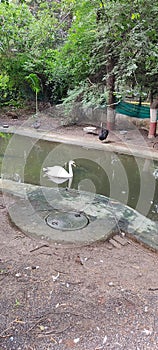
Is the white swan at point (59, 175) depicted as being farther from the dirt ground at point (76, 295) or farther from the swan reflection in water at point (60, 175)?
the dirt ground at point (76, 295)

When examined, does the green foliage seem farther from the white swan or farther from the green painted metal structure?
the white swan

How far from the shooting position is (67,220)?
11.3 ft

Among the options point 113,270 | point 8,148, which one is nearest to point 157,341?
point 113,270

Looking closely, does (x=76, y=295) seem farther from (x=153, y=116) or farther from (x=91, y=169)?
(x=153, y=116)

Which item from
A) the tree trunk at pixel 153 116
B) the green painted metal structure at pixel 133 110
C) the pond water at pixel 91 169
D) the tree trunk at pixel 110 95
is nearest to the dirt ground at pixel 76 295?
the pond water at pixel 91 169

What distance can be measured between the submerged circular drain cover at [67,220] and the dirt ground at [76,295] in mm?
325

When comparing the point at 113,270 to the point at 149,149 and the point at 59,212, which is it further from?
the point at 149,149

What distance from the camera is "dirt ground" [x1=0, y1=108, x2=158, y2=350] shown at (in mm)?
1902

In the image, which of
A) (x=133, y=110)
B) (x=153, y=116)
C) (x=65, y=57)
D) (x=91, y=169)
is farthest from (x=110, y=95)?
(x=91, y=169)

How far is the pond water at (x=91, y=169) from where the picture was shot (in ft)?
16.2

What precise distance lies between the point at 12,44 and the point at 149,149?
7.38 m

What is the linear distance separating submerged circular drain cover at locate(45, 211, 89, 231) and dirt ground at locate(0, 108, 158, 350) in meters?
0.32

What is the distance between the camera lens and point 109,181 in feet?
18.4

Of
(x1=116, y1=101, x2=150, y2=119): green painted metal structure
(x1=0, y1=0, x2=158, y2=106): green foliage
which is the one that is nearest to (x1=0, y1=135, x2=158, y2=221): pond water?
(x1=0, y1=0, x2=158, y2=106): green foliage
